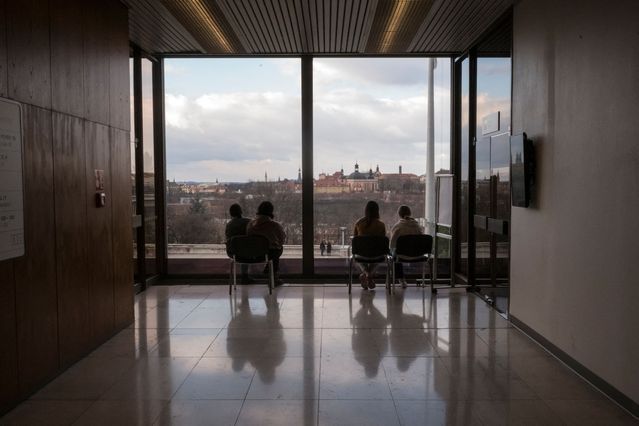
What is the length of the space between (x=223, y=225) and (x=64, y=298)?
14.6ft

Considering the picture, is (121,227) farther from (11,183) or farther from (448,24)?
(448,24)

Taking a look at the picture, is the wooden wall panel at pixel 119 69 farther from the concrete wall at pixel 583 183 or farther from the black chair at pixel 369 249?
the concrete wall at pixel 583 183

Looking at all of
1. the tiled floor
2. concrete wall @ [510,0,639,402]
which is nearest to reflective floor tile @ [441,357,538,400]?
the tiled floor

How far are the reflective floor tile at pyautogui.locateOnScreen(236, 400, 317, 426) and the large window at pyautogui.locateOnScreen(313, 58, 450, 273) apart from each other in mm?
4978

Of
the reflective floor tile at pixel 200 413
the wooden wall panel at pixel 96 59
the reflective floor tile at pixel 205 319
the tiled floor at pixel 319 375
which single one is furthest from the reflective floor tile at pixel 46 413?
the wooden wall panel at pixel 96 59

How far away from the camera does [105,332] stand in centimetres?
540

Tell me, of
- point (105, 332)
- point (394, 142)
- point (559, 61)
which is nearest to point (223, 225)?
point (394, 142)

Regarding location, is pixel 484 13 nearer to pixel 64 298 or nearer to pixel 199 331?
pixel 199 331

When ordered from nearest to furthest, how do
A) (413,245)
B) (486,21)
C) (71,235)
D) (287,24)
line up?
(71,235)
(486,21)
(287,24)
(413,245)

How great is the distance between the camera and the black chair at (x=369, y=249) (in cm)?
773

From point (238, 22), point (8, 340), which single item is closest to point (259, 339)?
point (8, 340)

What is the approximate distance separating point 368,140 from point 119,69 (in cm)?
417

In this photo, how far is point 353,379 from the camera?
14.3 ft

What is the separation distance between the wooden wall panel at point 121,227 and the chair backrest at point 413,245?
3.47 m
